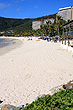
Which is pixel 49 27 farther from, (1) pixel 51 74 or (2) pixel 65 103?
(2) pixel 65 103

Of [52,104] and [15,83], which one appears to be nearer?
[52,104]

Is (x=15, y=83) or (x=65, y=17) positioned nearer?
(x=15, y=83)

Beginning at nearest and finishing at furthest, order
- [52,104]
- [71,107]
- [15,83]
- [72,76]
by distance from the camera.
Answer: [71,107] < [52,104] < [15,83] < [72,76]

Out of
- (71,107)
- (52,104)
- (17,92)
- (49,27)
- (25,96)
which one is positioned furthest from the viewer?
(49,27)

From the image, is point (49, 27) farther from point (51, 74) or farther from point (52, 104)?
point (52, 104)

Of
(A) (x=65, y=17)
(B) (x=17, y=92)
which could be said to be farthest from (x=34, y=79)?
(A) (x=65, y=17)

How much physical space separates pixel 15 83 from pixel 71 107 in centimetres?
486

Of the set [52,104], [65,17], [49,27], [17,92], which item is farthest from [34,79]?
[65,17]

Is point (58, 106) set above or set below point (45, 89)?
above

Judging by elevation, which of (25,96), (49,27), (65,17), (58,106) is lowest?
(25,96)

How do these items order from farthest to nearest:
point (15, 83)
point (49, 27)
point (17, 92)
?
point (49, 27)
point (15, 83)
point (17, 92)

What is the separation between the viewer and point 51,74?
977cm

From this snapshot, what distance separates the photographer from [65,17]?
262ft

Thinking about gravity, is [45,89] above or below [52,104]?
below
